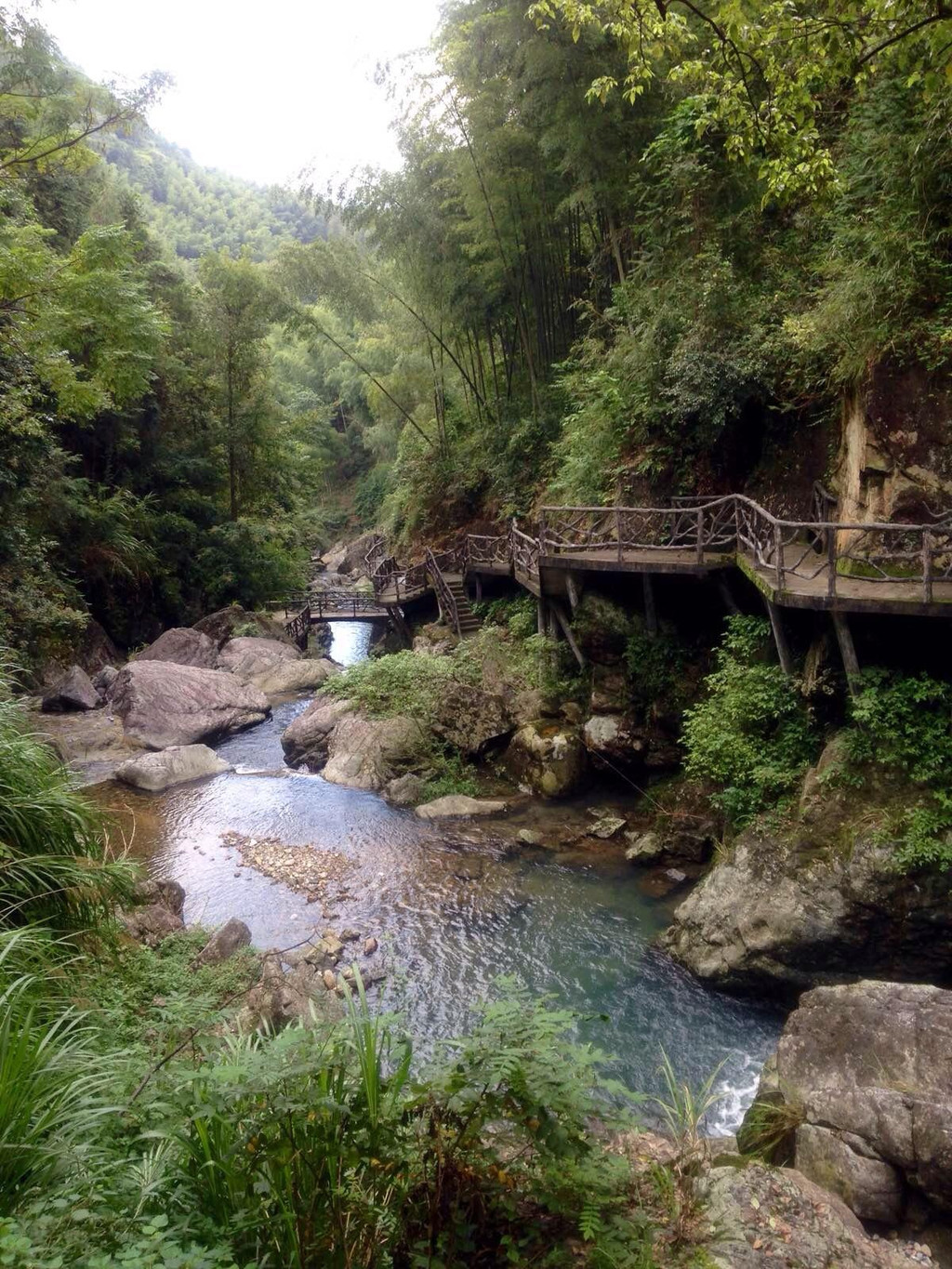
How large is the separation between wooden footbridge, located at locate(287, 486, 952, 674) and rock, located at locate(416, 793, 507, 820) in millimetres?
2817

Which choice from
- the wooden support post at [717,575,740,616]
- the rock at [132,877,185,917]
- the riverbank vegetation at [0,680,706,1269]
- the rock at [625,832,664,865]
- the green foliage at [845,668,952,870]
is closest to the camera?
the riverbank vegetation at [0,680,706,1269]

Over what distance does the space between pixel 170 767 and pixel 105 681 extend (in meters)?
4.72

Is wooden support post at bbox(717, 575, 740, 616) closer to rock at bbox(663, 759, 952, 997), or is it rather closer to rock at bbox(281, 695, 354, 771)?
rock at bbox(663, 759, 952, 997)

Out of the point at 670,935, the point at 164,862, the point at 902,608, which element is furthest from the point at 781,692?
the point at 164,862

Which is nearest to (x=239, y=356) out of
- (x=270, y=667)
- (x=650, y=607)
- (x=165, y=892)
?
(x=270, y=667)

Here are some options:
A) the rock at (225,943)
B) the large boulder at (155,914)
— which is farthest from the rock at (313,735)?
the rock at (225,943)

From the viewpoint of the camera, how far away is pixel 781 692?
7.25m

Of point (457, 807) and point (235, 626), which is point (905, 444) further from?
point (235, 626)

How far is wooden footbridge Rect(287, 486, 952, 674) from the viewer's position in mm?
6117

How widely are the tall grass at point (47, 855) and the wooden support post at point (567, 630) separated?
754cm

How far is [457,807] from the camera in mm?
10219

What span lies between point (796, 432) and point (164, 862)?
992 cm

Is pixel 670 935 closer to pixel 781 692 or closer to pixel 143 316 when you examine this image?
pixel 781 692

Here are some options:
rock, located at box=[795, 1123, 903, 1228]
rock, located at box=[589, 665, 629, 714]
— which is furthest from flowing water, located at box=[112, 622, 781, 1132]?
rock, located at box=[589, 665, 629, 714]
